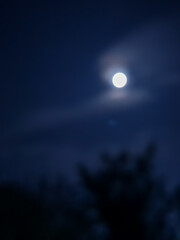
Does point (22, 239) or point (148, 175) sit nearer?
point (22, 239)

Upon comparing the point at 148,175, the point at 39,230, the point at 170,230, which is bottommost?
the point at 170,230

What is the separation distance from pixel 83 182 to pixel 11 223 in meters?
2.84

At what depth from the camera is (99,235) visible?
40.2 ft

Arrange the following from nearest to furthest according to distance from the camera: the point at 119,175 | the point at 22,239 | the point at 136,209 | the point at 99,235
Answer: the point at 22,239
the point at 99,235
the point at 136,209
the point at 119,175

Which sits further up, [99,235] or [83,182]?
[83,182]

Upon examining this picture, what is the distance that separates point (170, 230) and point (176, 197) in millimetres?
1113

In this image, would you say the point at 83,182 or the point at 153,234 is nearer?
the point at 153,234

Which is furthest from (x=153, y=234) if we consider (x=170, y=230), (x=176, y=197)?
(x=176, y=197)

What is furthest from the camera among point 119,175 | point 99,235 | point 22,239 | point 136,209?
point 119,175

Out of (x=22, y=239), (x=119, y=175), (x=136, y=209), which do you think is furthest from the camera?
(x=119, y=175)

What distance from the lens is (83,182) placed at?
1376 cm

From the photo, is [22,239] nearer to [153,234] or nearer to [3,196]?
[3,196]

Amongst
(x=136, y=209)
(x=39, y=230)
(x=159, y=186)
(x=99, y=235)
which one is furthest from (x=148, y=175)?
(x=39, y=230)

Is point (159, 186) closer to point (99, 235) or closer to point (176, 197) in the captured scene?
point (176, 197)
